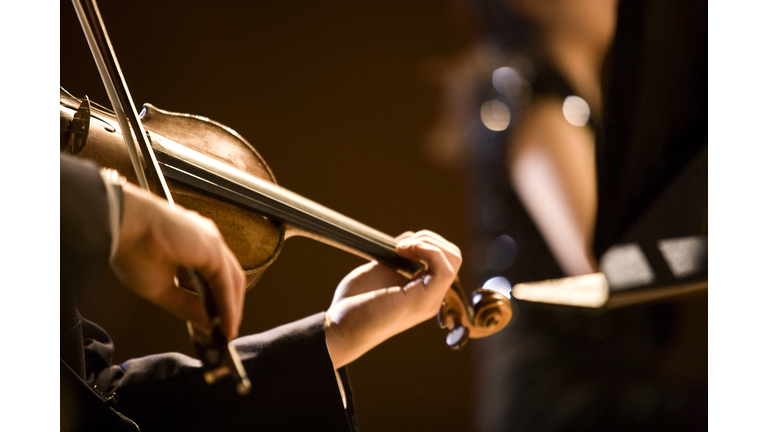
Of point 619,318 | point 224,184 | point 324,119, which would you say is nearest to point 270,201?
point 224,184

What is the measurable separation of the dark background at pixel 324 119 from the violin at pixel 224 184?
114 millimetres

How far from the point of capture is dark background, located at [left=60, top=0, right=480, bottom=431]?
588 millimetres

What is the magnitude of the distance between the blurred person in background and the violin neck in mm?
323

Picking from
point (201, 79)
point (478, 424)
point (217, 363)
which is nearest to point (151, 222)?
point (217, 363)

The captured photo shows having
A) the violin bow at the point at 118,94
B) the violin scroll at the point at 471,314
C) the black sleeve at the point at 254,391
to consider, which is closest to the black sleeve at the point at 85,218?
the violin bow at the point at 118,94

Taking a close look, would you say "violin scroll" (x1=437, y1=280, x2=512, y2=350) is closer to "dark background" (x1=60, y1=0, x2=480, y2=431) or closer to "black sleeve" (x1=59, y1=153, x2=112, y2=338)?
"dark background" (x1=60, y1=0, x2=480, y2=431)

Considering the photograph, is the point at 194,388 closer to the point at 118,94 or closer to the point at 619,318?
the point at 118,94

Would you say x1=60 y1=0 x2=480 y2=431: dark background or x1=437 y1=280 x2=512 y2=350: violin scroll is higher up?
x1=60 y1=0 x2=480 y2=431: dark background

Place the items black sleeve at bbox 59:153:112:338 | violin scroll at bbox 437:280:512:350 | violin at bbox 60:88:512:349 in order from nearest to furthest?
black sleeve at bbox 59:153:112:338, violin at bbox 60:88:512:349, violin scroll at bbox 437:280:512:350

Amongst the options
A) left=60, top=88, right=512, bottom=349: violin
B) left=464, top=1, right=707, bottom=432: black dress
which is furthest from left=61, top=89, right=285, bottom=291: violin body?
left=464, top=1, right=707, bottom=432: black dress

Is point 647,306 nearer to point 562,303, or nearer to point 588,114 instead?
point 562,303

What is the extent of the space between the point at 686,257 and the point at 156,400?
59cm

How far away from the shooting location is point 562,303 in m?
0.75
